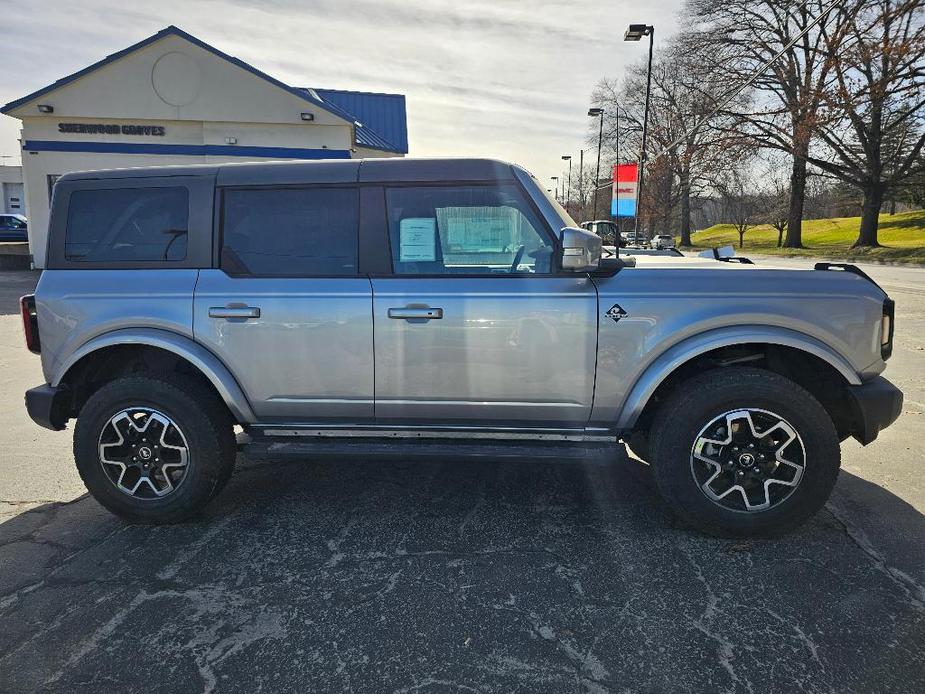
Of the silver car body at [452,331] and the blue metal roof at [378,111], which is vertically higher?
the blue metal roof at [378,111]

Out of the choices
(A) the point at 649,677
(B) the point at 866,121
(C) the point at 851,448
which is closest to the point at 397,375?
(A) the point at 649,677

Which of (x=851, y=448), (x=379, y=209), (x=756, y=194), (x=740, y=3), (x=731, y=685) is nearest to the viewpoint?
(x=731, y=685)

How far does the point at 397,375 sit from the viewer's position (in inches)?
131

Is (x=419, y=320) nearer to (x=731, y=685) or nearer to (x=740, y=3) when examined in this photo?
(x=731, y=685)

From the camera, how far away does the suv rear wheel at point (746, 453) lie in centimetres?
311

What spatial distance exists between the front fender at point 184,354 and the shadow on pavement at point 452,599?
2.45ft

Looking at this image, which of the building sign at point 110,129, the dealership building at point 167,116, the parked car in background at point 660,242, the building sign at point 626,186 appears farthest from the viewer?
the building sign at point 110,129

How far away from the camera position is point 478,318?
3.22 m

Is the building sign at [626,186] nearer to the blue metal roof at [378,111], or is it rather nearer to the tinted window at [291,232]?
the blue metal roof at [378,111]

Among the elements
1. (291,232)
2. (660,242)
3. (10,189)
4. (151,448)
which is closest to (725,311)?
(291,232)

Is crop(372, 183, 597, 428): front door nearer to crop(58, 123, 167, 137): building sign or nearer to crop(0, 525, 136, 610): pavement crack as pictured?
crop(0, 525, 136, 610): pavement crack

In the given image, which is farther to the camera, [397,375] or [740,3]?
[740,3]

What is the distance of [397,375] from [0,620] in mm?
2080

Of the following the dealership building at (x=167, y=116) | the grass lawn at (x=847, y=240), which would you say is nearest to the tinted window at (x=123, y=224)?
the dealership building at (x=167, y=116)
